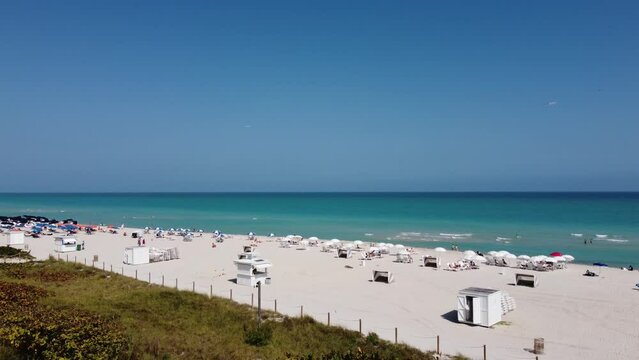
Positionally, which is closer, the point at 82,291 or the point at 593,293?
the point at 82,291

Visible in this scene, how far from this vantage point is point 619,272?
99.2ft

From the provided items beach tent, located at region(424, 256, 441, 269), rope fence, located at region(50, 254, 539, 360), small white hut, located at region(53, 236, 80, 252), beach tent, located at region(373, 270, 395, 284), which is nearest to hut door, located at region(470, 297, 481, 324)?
rope fence, located at region(50, 254, 539, 360)

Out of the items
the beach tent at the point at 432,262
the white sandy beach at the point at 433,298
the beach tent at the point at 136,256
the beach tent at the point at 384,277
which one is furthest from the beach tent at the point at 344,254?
the beach tent at the point at 136,256

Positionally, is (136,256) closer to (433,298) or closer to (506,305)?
(433,298)

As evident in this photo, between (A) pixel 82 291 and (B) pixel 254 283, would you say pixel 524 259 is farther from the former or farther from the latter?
(A) pixel 82 291

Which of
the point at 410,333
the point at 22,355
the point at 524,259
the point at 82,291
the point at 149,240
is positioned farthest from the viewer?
the point at 149,240

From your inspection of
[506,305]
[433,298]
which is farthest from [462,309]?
[433,298]

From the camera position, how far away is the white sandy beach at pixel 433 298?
600 inches

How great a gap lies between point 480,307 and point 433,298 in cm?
482

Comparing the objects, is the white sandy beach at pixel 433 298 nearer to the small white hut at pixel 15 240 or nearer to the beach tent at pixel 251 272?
the beach tent at pixel 251 272

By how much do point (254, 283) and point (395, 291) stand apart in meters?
7.17

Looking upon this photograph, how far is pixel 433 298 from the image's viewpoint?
21766mm

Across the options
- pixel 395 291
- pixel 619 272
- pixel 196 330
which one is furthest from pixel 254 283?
pixel 619 272

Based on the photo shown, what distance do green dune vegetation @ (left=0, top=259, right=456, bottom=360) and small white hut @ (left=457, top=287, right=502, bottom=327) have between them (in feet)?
15.2
